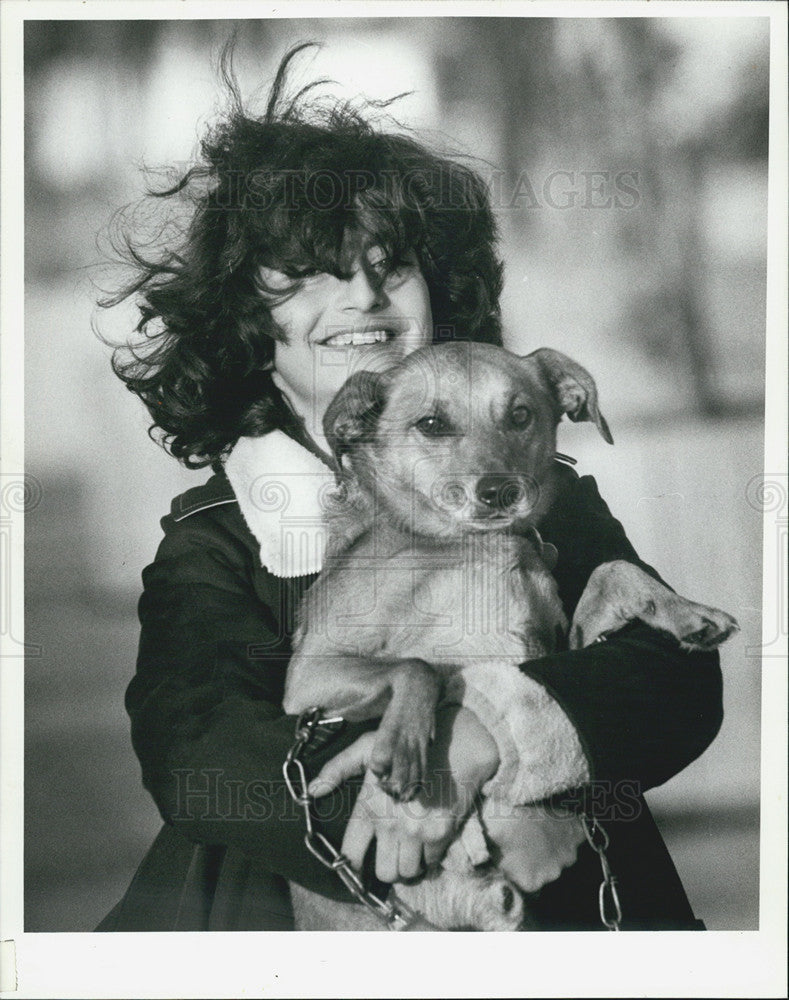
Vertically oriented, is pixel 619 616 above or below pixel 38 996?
above

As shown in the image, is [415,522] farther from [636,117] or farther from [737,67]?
[737,67]

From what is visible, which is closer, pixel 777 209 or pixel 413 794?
pixel 413 794

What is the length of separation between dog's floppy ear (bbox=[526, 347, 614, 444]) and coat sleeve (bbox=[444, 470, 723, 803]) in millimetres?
153

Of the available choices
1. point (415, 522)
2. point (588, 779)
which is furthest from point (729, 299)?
point (588, 779)

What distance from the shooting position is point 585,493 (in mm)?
2600

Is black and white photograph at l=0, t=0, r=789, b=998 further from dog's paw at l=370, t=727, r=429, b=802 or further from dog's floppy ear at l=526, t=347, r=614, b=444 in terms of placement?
dog's paw at l=370, t=727, r=429, b=802

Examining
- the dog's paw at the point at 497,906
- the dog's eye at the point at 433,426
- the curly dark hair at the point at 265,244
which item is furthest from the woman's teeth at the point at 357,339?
the dog's paw at the point at 497,906

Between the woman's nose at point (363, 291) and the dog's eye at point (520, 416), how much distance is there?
0.42 m

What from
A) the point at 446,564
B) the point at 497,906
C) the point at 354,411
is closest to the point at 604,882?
the point at 497,906

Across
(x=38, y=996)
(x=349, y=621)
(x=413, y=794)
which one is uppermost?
(x=349, y=621)

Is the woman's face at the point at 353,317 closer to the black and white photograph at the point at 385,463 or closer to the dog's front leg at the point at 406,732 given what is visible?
the black and white photograph at the point at 385,463

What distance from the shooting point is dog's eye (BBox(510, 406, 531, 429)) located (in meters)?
2.52

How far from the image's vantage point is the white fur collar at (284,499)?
8.39 feet

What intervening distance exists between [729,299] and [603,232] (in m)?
0.37
